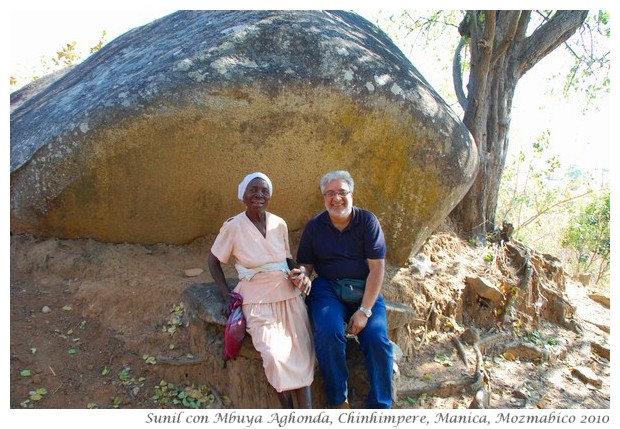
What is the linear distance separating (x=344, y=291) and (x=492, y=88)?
3.88 metres

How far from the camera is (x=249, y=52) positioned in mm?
3920

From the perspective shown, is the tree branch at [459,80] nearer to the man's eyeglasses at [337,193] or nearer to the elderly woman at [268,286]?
the man's eyeglasses at [337,193]

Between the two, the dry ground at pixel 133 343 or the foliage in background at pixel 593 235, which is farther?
the foliage in background at pixel 593 235

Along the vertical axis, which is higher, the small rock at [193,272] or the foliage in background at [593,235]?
the small rock at [193,272]

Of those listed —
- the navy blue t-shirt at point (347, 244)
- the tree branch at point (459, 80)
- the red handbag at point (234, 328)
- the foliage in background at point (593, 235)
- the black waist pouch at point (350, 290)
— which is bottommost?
the foliage in background at point (593, 235)

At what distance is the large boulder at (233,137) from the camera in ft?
12.5

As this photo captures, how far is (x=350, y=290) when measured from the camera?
308 centimetres

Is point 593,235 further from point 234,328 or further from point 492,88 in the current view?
point 234,328

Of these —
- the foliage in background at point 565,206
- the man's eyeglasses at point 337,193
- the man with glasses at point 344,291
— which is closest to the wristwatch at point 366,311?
the man with glasses at point 344,291

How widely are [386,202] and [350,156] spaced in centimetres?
54

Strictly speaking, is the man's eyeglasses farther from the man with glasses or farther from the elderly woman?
the elderly woman

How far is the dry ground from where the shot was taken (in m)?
3.20

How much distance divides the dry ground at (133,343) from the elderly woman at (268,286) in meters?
0.73
